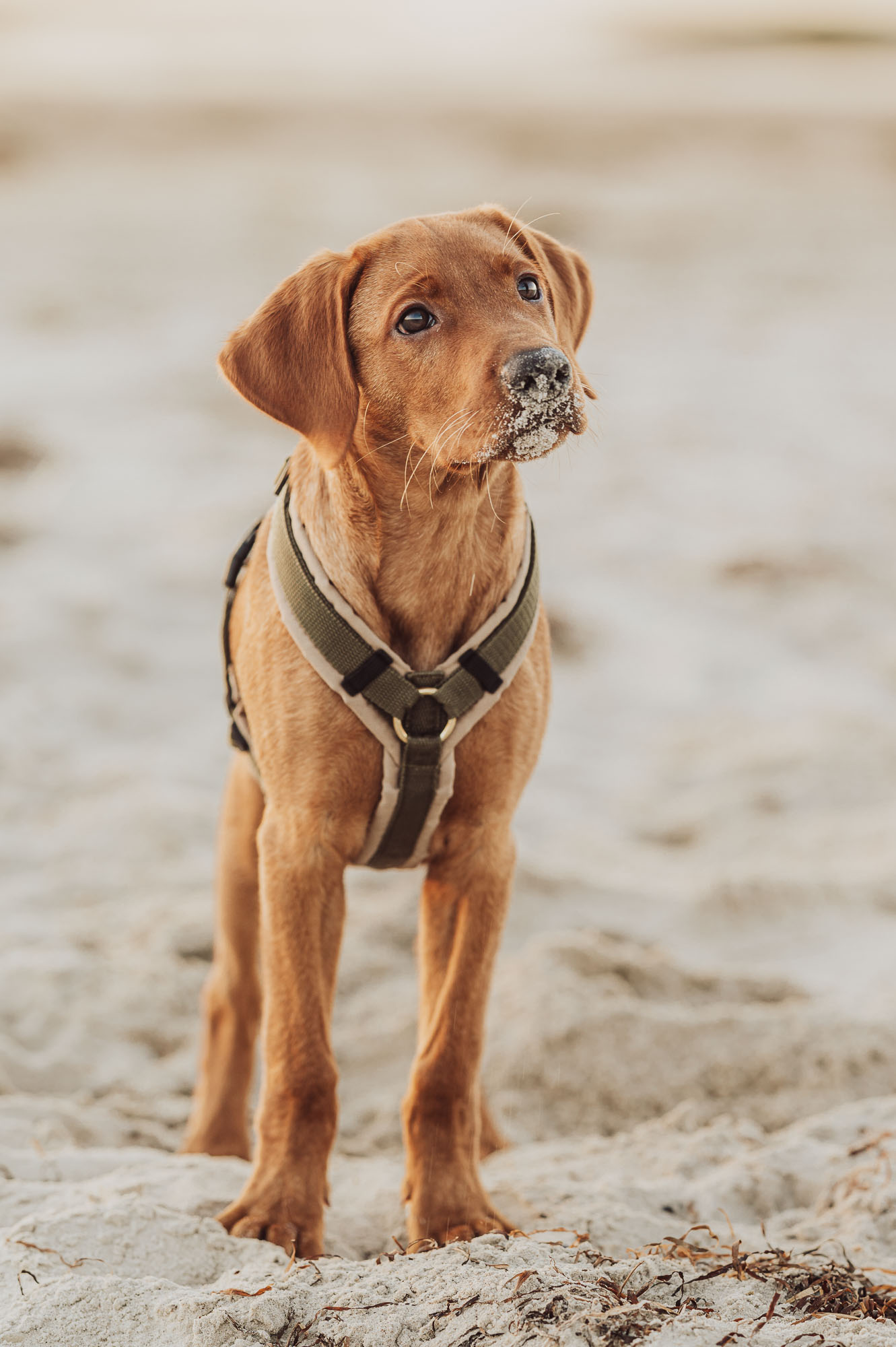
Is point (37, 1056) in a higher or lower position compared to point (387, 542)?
lower

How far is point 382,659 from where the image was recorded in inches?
124

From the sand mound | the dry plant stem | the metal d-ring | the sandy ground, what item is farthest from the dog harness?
the sand mound

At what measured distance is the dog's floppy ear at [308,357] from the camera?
312 centimetres

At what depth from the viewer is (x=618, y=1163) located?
3840 millimetres

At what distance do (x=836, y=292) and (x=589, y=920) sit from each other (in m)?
10.3

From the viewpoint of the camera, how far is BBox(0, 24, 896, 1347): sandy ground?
9.91 ft

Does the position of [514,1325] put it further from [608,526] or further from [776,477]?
[776,477]

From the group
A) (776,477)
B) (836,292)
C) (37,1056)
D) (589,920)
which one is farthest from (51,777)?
(836,292)

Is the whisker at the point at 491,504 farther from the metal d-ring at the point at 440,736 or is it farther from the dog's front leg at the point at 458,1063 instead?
the dog's front leg at the point at 458,1063

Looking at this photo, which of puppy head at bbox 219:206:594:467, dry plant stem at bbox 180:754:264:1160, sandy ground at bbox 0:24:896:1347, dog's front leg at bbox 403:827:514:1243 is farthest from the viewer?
dry plant stem at bbox 180:754:264:1160

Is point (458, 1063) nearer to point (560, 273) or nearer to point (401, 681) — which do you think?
point (401, 681)

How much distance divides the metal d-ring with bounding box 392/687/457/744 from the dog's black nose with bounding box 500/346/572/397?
712mm

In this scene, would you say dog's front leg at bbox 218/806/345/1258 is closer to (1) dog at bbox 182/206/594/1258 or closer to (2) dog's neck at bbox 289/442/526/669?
(1) dog at bbox 182/206/594/1258

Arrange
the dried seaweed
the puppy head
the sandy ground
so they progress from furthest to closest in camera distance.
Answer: the sandy ground → the puppy head → the dried seaweed
